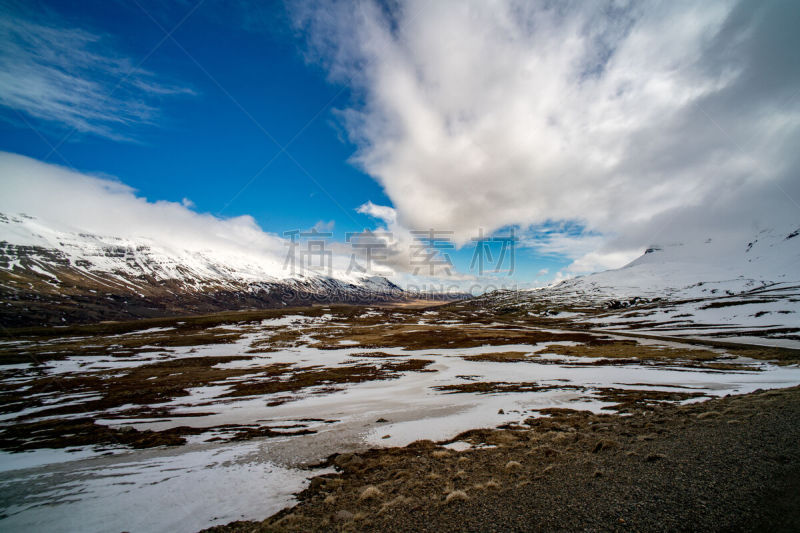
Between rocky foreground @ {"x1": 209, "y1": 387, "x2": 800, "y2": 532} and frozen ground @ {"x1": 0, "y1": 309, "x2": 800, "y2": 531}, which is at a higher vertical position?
rocky foreground @ {"x1": 209, "y1": 387, "x2": 800, "y2": 532}

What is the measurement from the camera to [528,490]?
973cm

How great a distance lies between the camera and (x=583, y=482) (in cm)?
985

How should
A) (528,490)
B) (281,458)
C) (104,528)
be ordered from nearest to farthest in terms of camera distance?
1. (528,490)
2. (104,528)
3. (281,458)

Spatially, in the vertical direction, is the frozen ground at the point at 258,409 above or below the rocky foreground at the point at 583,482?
below

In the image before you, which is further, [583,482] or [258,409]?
[258,409]

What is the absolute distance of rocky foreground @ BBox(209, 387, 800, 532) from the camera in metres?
7.66

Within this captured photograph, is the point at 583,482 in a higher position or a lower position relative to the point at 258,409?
higher

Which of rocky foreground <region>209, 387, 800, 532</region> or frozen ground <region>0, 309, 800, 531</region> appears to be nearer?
rocky foreground <region>209, 387, 800, 532</region>

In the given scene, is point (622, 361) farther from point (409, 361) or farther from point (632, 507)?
point (632, 507)

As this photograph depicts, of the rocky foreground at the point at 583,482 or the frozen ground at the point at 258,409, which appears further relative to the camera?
the frozen ground at the point at 258,409

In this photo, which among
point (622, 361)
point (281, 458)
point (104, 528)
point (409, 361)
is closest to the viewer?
point (104, 528)

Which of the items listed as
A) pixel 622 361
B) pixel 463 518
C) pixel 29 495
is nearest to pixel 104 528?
pixel 29 495

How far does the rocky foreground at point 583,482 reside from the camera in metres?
7.66

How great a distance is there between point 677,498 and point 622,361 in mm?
43283
